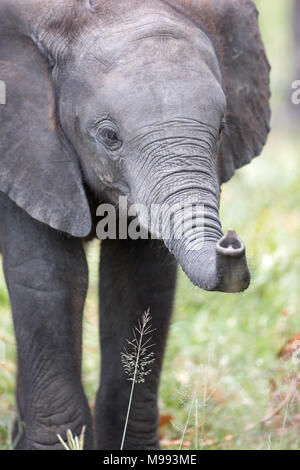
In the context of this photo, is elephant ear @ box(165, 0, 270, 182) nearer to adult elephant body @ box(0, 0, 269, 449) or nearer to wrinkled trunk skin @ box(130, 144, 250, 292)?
adult elephant body @ box(0, 0, 269, 449)

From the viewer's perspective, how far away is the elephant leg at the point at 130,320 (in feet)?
16.9

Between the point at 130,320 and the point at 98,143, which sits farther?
the point at 130,320

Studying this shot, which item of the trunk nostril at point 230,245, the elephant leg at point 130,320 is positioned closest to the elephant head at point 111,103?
the trunk nostril at point 230,245

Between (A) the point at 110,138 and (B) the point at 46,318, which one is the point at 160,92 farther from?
(B) the point at 46,318

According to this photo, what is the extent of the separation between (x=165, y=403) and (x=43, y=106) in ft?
7.47

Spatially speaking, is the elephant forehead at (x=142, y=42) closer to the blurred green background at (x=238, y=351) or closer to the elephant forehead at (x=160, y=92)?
the elephant forehead at (x=160, y=92)

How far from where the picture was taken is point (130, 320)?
5.24m

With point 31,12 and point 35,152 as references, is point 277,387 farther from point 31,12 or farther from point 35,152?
point 31,12

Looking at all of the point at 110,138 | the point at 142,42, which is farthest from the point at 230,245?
the point at 142,42

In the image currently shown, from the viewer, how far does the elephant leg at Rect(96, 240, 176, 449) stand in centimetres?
514

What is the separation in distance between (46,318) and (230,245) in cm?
141

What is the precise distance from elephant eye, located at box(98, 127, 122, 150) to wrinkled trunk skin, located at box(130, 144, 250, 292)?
0.76ft

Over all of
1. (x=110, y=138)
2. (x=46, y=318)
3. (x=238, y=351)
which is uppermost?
(x=110, y=138)
